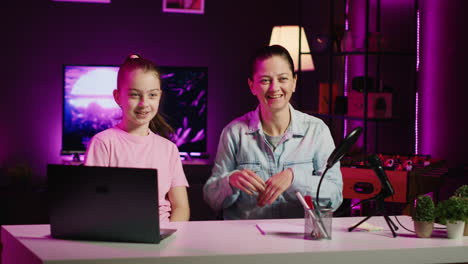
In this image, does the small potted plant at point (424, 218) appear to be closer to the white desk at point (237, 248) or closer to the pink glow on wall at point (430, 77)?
the white desk at point (237, 248)

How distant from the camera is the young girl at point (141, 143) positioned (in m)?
2.72

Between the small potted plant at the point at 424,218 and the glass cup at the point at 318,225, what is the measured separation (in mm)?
282

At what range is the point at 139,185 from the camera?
210 centimetres

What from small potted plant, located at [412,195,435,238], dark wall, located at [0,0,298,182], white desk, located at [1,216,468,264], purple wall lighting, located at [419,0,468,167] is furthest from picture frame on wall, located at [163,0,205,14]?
small potted plant, located at [412,195,435,238]

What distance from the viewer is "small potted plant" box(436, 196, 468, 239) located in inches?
91.7

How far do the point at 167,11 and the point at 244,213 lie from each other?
200 inches

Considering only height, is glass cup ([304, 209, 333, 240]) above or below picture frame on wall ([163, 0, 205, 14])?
below

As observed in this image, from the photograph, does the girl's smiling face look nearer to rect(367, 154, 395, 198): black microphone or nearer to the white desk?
the white desk

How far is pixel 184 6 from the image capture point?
7750 mm

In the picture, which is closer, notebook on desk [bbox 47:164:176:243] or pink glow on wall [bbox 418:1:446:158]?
notebook on desk [bbox 47:164:176:243]

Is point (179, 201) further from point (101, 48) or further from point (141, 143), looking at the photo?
point (101, 48)

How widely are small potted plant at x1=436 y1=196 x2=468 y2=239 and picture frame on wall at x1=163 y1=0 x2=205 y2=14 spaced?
224 inches

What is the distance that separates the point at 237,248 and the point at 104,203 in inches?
15.6

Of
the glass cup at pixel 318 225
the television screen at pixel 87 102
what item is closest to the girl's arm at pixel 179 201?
the glass cup at pixel 318 225
